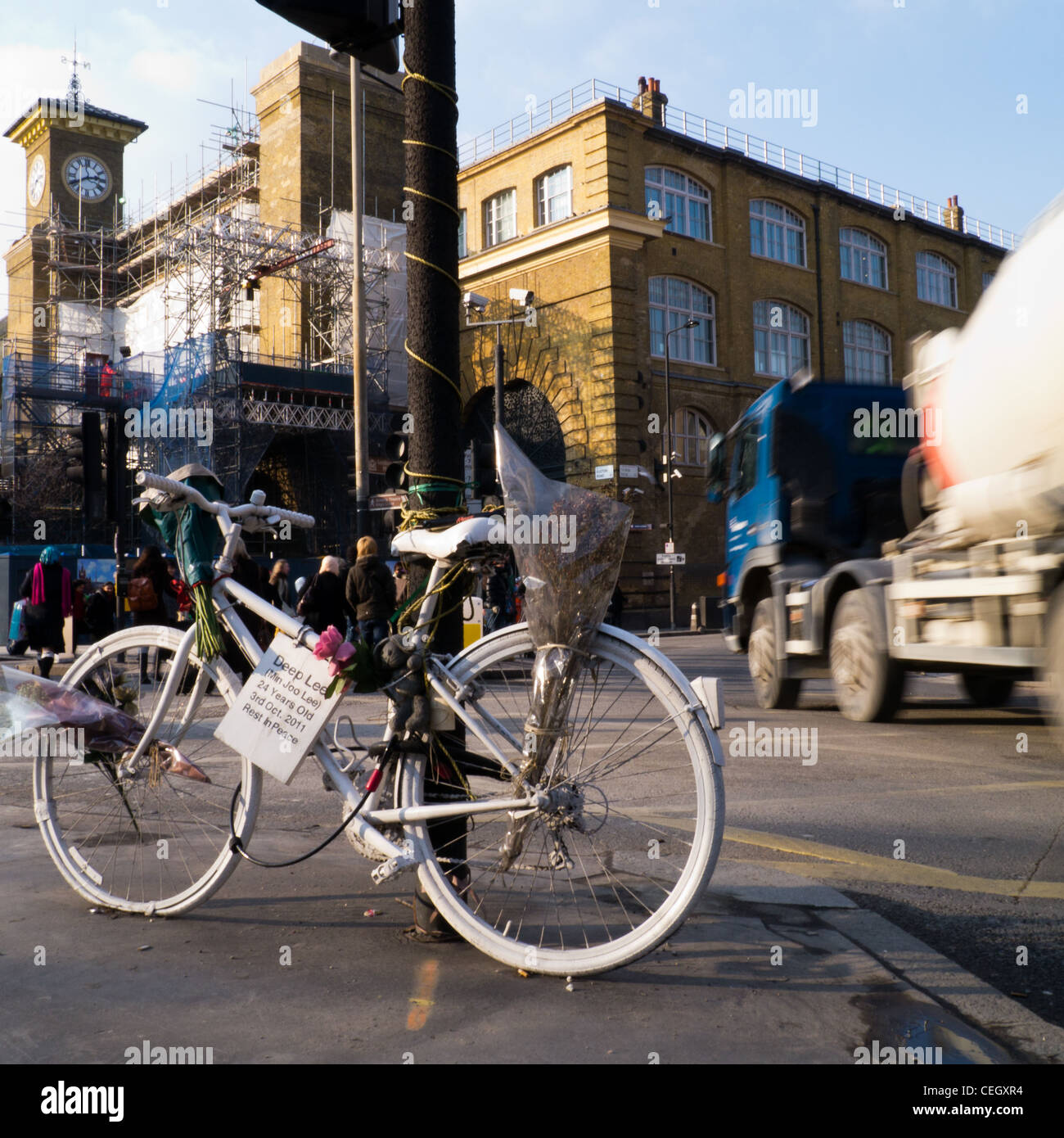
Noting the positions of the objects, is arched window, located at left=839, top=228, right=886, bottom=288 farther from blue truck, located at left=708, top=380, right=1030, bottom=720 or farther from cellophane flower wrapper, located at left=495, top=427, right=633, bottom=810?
cellophane flower wrapper, located at left=495, top=427, right=633, bottom=810

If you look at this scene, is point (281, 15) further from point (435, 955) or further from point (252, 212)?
point (252, 212)

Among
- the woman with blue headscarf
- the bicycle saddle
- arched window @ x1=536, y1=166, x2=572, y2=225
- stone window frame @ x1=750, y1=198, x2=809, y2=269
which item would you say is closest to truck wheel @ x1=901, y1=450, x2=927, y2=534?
the bicycle saddle

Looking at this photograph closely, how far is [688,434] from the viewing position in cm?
3375

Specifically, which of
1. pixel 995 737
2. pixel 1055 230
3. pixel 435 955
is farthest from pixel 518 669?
pixel 995 737

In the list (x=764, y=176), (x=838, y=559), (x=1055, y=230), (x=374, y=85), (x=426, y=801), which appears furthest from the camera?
(x=374, y=85)

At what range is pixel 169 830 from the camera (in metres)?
3.93

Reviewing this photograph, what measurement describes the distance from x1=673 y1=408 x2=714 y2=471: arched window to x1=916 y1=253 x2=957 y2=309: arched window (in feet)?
42.7

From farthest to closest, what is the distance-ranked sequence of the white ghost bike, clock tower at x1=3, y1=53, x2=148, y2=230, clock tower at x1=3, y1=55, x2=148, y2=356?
clock tower at x1=3, y1=53, x2=148, y2=230 < clock tower at x1=3, y1=55, x2=148, y2=356 < the white ghost bike

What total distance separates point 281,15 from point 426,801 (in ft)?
9.07

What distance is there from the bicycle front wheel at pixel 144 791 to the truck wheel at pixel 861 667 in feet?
20.6

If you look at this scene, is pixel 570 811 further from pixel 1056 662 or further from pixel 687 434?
pixel 687 434

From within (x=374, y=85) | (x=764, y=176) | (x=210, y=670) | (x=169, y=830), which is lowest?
(x=169, y=830)

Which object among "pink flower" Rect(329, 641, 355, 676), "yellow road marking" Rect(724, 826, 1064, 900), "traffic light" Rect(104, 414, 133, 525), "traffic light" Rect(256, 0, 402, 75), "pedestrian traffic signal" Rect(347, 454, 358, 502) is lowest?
"yellow road marking" Rect(724, 826, 1064, 900)

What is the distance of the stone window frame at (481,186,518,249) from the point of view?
3459 cm
